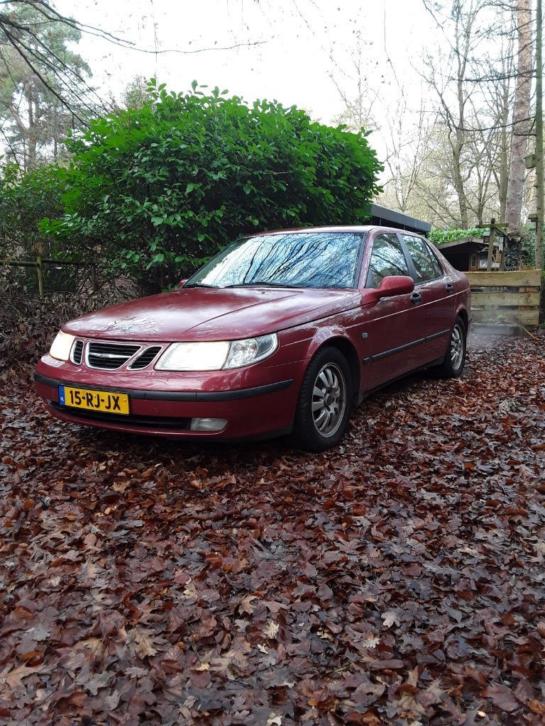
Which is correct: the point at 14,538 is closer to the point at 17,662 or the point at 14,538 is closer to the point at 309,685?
the point at 17,662

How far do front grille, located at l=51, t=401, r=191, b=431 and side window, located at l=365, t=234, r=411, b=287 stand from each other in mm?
1937

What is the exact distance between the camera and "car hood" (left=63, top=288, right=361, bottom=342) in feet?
10.8

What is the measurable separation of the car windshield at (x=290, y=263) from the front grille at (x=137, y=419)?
1508 millimetres

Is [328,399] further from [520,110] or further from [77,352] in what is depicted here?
[520,110]

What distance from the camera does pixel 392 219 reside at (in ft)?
38.1

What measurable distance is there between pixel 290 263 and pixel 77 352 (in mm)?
1816

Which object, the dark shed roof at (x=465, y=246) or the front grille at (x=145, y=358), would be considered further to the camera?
the dark shed roof at (x=465, y=246)

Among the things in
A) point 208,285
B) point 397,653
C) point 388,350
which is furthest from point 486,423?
point 397,653

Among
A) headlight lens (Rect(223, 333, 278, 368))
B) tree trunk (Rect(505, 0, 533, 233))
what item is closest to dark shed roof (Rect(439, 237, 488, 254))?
tree trunk (Rect(505, 0, 533, 233))

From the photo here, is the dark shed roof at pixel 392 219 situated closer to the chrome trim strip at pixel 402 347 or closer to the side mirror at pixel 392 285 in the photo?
the chrome trim strip at pixel 402 347

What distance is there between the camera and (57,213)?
745 centimetres

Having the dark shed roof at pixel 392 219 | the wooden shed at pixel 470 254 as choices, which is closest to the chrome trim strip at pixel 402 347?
the dark shed roof at pixel 392 219

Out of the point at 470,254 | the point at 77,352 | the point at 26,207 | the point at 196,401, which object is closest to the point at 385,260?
the point at 196,401

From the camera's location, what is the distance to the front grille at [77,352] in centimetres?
353
